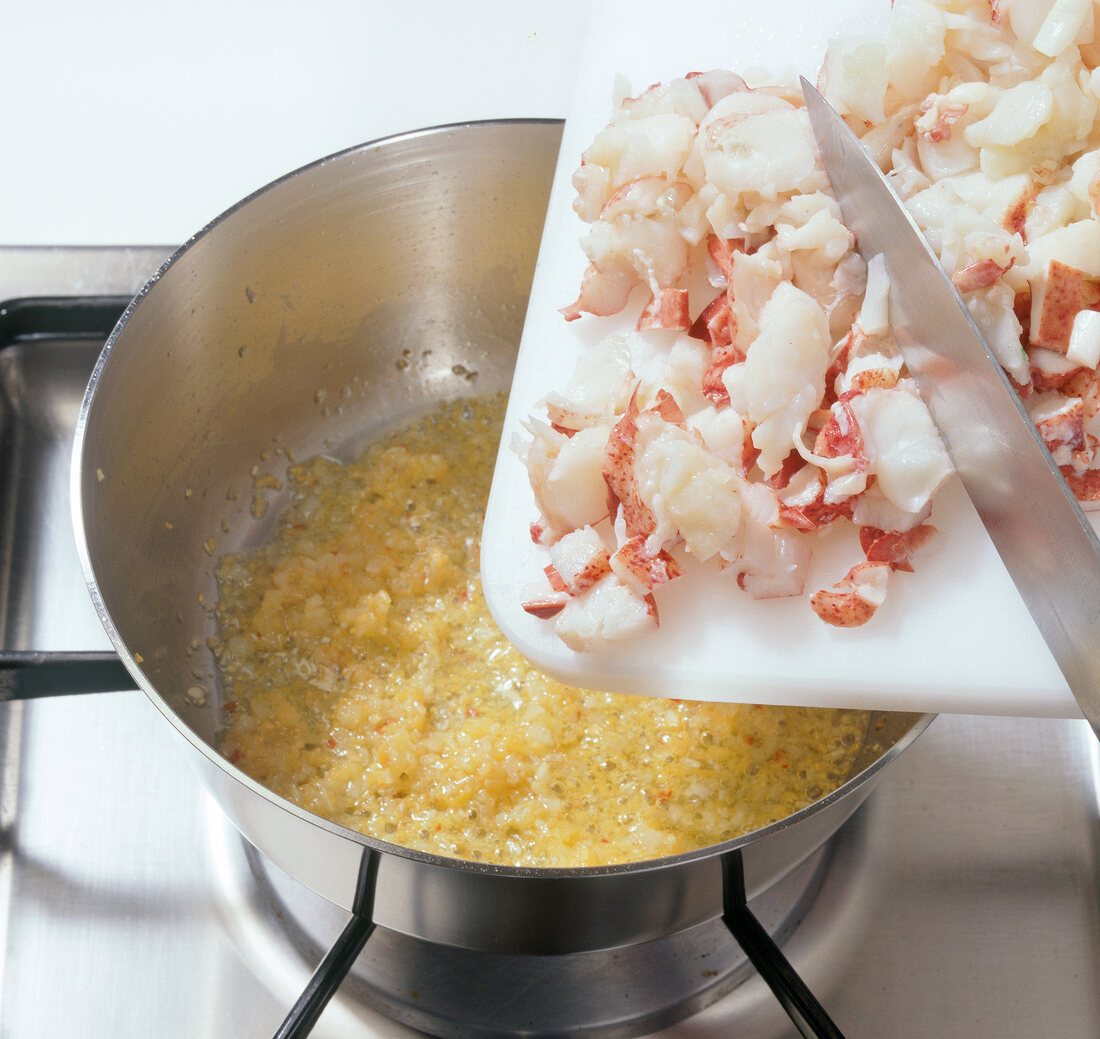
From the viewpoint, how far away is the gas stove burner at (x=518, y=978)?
34.7 inches

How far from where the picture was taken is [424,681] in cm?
106

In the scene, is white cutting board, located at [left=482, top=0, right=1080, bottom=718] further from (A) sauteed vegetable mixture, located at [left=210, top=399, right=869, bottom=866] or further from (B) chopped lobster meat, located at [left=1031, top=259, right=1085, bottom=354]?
(A) sauteed vegetable mixture, located at [left=210, top=399, right=869, bottom=866]

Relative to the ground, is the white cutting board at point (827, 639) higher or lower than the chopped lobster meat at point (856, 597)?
lower

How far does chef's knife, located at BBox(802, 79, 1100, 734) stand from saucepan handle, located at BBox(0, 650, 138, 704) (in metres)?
0.61

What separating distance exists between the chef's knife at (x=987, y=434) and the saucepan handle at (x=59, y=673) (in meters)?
0.61

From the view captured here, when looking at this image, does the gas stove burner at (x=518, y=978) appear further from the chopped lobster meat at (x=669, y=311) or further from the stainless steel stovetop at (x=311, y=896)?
the chopped lobster meat at (x=669, y=311)

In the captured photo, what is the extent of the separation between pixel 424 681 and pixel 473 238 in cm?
50

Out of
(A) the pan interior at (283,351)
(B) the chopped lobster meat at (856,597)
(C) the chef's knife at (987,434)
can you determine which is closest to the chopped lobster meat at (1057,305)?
(C) the chef's knife at (987,434)

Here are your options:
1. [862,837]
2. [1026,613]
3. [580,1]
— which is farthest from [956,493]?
[580,1]

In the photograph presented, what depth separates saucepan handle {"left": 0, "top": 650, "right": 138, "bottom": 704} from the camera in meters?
0.84

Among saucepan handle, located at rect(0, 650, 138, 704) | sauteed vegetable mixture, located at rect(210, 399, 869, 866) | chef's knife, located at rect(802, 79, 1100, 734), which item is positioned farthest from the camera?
sauteed vegetable mixture, located at rect(210, 399, 869, 866)

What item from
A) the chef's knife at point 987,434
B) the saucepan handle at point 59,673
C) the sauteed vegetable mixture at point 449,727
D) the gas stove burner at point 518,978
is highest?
the chef's knife at point 987,434

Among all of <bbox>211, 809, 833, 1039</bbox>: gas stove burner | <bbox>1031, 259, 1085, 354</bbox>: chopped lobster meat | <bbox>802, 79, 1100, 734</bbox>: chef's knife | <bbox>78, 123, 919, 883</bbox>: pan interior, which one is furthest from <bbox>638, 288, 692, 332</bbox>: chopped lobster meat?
<bbox>211, 809, 833, 1039</bbox>: gas stove burner

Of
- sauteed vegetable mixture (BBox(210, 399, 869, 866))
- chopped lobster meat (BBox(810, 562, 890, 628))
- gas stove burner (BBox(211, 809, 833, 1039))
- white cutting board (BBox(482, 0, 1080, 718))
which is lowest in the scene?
gas stove burner (BBox(211, 809, 833, 1039))
